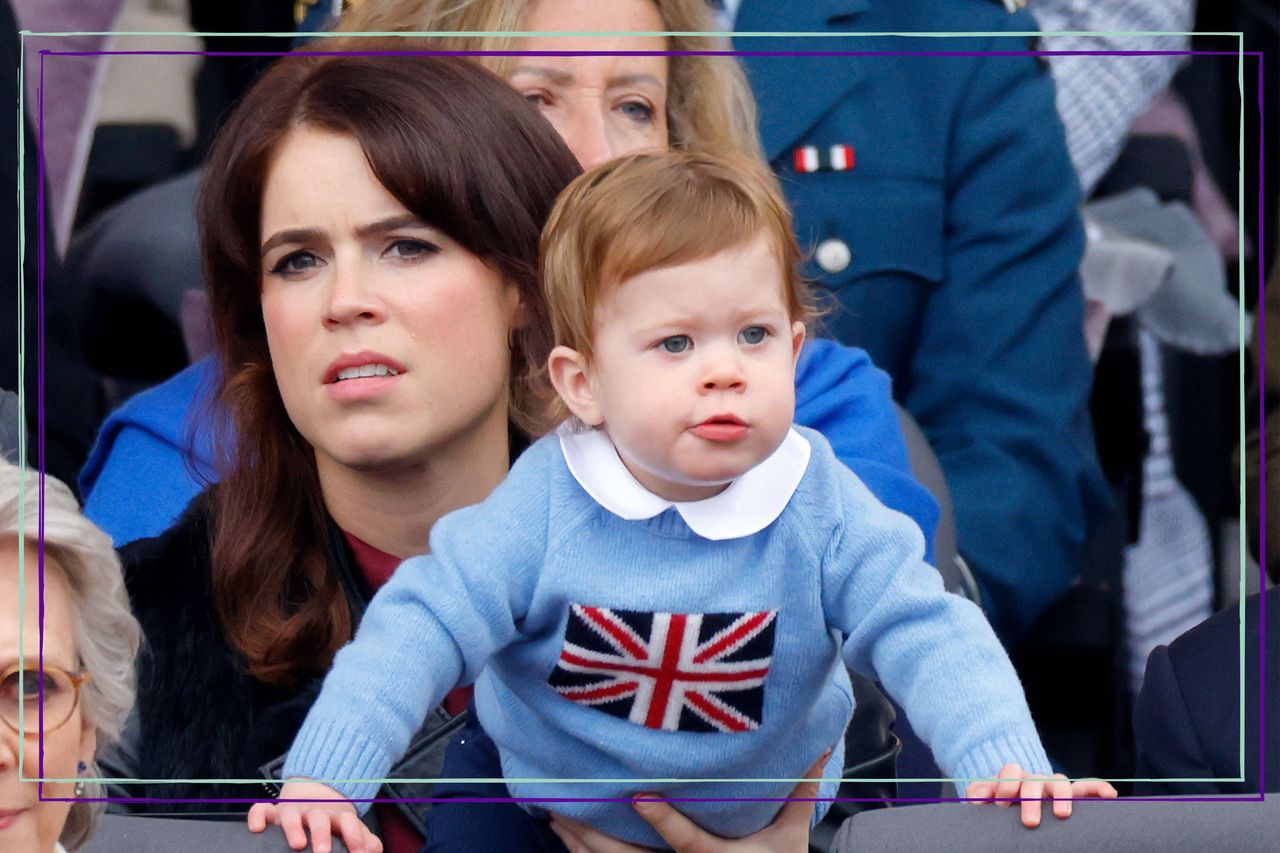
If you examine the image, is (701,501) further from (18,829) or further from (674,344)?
(18,829)

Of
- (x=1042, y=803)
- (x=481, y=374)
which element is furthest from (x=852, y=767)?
(x=481, y=374)

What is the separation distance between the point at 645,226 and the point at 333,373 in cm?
22

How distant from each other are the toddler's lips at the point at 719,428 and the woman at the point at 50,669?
40 cm

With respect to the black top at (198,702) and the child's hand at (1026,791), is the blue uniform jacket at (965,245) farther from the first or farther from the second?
the black top at (198,702)

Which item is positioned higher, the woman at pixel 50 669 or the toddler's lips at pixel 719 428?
the toddler's lips at pixel 719 428

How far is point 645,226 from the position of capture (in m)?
1.06

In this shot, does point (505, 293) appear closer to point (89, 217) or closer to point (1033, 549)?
point (89, 217)

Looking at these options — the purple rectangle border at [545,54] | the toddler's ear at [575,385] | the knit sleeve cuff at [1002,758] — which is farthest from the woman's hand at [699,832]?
the toddler's ear at [575,385]

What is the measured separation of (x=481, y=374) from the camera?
3.77 feet

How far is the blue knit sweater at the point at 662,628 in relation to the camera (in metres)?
1.09

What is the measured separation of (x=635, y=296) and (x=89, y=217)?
44 centimetres

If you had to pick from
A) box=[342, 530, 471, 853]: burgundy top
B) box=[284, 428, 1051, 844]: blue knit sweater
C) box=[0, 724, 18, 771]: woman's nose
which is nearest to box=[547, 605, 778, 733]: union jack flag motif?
box=[284, 428, 1051, 844]: blue knit sweater

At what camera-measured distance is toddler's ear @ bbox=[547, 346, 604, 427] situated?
3.60 ft

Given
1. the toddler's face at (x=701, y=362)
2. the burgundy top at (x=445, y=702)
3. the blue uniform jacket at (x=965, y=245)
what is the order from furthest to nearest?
the blue uniform jacket at (x=965, y=245) < the burgundy top at (x=445, y=702) < the toddler's face at (x=701, y=362)
